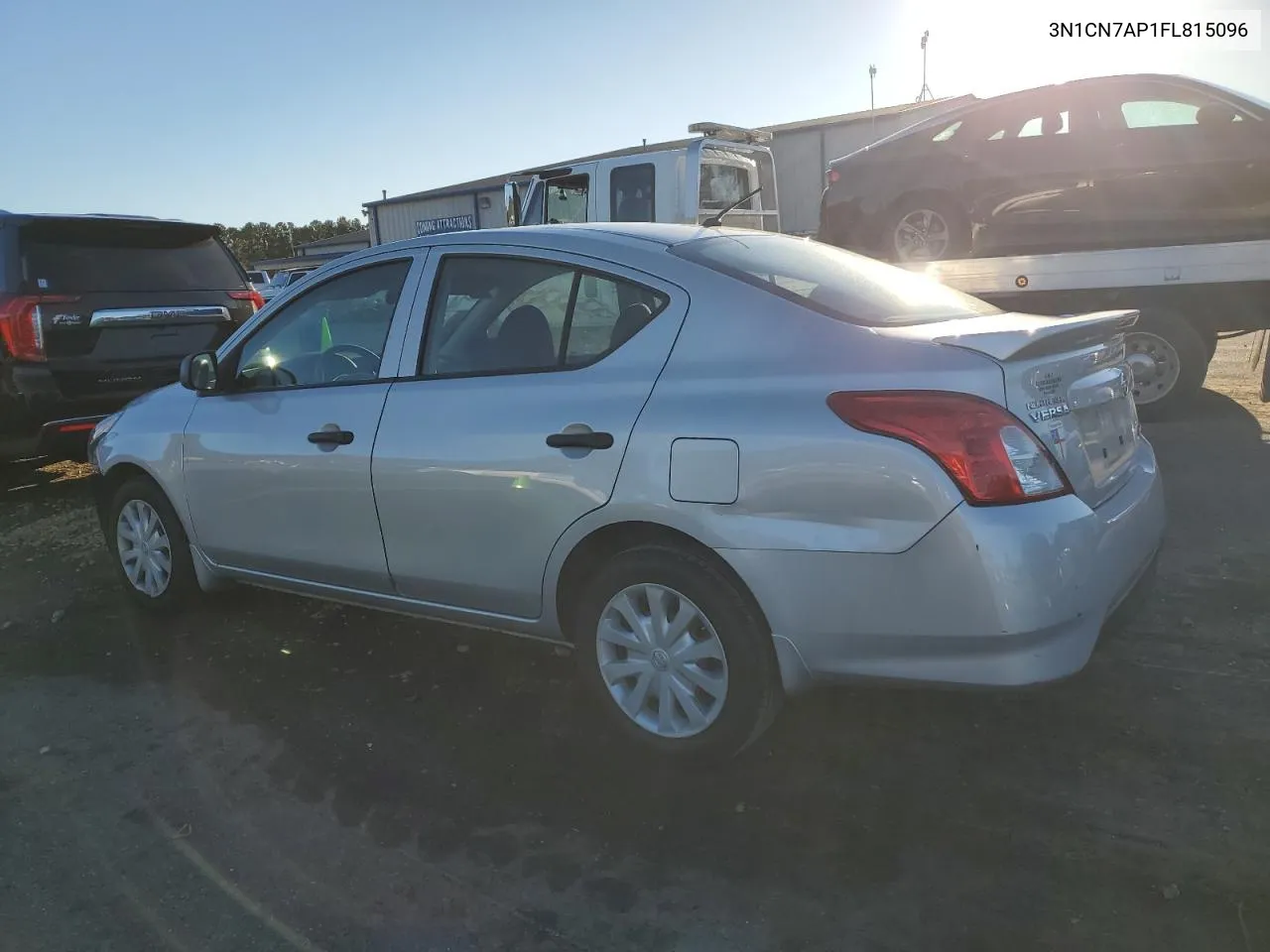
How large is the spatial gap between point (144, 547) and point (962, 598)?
3.77 meters

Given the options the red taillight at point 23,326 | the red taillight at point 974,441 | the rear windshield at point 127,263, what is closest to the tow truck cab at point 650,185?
the rear windshield at point 127,263

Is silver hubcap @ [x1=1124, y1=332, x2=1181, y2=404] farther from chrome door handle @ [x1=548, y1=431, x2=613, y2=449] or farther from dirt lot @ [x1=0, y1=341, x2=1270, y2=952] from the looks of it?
chrome door handle @ [x1=548, y1=431, x2=613, y2=449]

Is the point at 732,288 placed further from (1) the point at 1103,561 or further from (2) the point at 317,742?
(2) the point at 317,742

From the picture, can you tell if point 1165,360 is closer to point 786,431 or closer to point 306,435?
point 786,431

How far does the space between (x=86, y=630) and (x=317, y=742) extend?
6.16 ft

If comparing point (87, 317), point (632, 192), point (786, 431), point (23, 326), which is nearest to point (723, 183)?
point (632, 192)

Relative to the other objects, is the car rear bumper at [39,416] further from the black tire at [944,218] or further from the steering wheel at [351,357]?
the black tire at [944,218]

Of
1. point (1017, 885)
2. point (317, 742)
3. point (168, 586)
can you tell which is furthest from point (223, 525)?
point (1017, 885)

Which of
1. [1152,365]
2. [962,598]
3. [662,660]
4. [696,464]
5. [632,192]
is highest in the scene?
[632,192]

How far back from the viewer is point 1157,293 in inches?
263

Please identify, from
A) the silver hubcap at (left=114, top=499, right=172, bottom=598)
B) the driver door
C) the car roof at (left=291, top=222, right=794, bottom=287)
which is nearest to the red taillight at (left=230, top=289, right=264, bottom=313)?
the silver hubcap at (left=114, top=499, right=172, bottom=598)

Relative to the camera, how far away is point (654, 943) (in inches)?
88.0

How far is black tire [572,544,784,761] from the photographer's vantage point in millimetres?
2697

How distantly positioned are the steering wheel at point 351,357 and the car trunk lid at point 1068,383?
1.93 m
